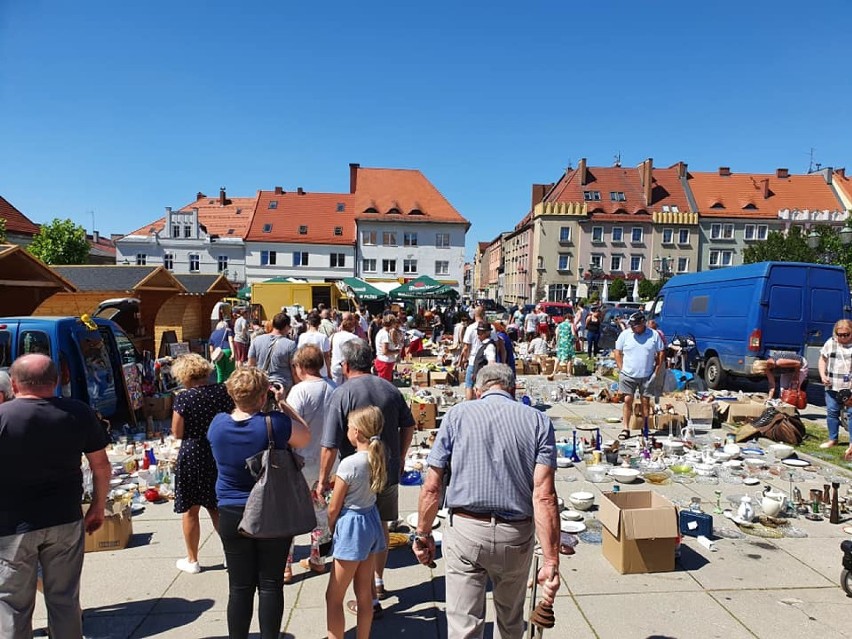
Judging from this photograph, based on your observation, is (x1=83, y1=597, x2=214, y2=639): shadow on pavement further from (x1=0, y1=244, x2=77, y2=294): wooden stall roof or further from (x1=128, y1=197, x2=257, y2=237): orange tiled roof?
(x1=128, y1=197, x2=257, y2=237): orange tiled roof

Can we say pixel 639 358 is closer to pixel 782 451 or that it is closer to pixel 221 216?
pixel 782 451

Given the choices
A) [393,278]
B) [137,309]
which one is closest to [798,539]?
[137,309]

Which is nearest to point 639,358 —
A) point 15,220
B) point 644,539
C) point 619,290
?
point 644,539

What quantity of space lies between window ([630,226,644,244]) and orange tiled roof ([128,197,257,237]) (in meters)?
36.4

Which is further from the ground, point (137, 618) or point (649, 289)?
point (649, 289)

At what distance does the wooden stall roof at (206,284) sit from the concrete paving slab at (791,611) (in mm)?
19843

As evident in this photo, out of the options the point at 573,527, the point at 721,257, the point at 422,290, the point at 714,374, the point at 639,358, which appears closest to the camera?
the point at 573,527

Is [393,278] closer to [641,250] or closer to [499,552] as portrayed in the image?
[641,250]

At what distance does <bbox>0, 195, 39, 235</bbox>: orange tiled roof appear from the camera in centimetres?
4094

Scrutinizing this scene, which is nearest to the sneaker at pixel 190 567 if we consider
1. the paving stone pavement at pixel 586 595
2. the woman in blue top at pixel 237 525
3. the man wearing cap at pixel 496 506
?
the paving stone pavement at pixel 586 595

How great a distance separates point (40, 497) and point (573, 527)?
406cm

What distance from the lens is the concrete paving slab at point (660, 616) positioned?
11.4ft

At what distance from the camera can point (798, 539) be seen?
193 inches

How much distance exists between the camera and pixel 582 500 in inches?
219
